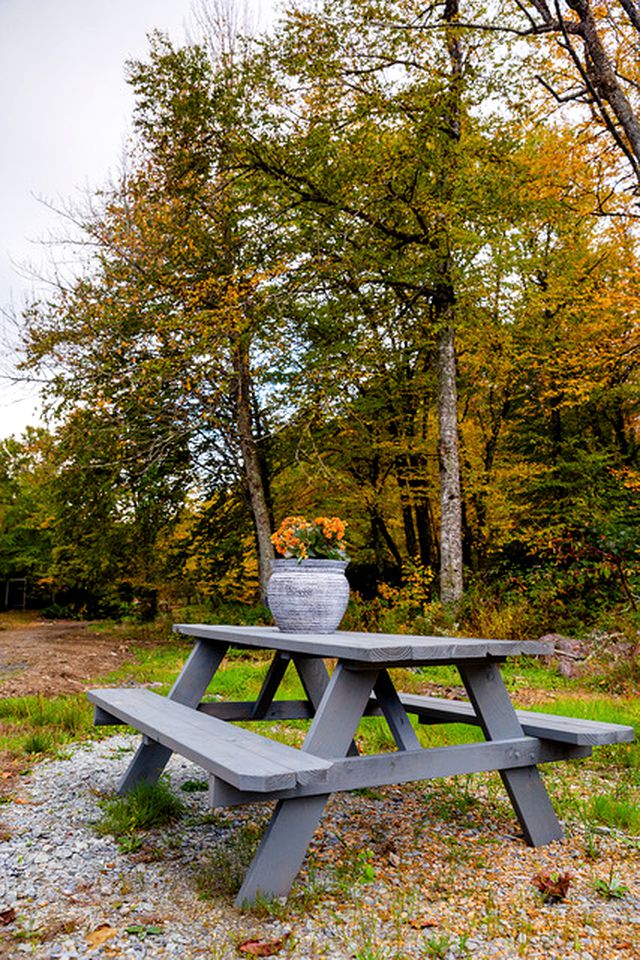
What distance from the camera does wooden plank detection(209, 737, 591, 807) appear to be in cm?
234

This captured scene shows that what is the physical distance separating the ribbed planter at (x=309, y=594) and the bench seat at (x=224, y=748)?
2.01ft

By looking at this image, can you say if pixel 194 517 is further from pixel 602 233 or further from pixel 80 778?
pixel 80 778

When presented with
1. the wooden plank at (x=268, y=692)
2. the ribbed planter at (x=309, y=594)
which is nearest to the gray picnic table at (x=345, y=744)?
the ribbed planter at (x=309, y=594)

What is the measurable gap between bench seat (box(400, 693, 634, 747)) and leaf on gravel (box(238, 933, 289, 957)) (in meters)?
1.35

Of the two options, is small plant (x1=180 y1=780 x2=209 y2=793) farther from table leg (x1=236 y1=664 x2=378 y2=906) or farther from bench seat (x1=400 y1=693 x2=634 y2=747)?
table leg (x1=236 y1=664 x2=378 y2=906)

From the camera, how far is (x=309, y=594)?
11.2 ft

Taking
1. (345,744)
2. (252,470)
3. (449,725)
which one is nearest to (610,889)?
(345,744)

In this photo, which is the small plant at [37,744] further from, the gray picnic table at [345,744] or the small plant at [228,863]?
the small plant at [228,863]

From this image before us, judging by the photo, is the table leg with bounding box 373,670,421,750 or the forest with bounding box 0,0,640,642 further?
the forest with bounding box 0,0,640,642

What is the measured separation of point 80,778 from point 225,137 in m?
9.49

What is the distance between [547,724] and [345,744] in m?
0.98

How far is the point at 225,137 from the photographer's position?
10719 millimetres

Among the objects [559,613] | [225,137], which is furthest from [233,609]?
[225,137]

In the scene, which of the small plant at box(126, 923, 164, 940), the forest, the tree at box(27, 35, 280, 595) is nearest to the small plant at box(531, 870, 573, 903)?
the small plant at box(126, 923, 164, 940)
